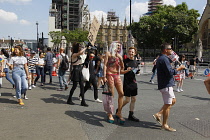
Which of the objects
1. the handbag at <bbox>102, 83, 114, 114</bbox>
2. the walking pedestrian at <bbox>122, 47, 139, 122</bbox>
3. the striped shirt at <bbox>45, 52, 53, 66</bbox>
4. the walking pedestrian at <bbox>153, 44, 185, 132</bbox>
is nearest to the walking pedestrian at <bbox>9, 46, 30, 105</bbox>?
the handbag at <bbox>102, 83, 114, 114</bbox>

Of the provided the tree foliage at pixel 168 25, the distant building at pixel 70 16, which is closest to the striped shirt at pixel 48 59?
the tree foliage at pixel 168 25

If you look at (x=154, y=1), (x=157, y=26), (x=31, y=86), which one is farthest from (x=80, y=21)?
(x=31, y=86)

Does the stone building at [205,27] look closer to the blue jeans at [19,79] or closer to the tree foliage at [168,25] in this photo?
the tree foliage at [168,25]

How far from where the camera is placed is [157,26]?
154ft

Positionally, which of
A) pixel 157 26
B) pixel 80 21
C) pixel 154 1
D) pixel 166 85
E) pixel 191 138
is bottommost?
pixel 191 138

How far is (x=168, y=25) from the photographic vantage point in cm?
4519

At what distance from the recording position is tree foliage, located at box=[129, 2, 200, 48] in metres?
45.4

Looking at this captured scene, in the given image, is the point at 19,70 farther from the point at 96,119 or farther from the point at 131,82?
the point at 131,82

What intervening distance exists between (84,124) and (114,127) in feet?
2.17

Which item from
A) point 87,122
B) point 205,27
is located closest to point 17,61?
point 87,122

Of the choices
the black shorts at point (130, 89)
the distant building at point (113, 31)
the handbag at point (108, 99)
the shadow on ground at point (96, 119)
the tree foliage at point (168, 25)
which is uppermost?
the distant building at point (113, 31)

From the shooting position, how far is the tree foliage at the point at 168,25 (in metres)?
45.4

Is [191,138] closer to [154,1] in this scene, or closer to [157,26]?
[157,26]

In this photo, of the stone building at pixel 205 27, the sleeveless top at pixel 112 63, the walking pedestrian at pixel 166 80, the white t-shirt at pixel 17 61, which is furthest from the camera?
the stone building at pixel 205 27
